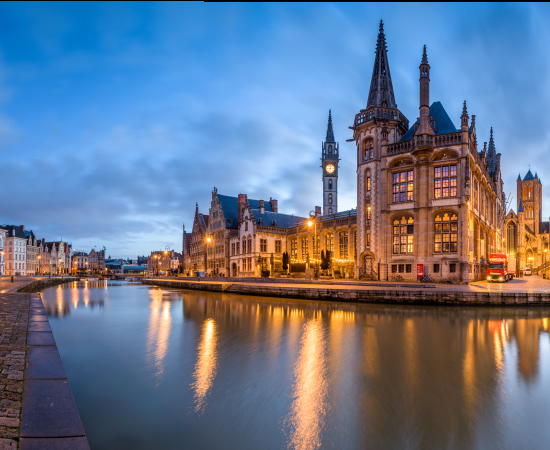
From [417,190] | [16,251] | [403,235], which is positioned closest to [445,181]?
[417,190]

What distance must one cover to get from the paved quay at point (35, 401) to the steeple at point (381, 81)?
38.7 meters

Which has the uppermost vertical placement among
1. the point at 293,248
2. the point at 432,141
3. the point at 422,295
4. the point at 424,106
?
the point at 424,106

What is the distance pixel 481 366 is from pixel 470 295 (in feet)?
46.3

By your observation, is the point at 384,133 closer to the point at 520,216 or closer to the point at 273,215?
the point at 273,215

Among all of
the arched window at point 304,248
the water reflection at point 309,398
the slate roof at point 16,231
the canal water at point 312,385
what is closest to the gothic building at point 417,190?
the arched window at point 304,248

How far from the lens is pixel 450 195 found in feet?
112

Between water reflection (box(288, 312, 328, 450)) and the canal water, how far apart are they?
3 centimetres

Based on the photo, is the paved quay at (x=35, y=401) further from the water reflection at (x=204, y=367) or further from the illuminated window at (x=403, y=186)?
the illuminated window at (x=403, y=186)

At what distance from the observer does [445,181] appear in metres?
34.3

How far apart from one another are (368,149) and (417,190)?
741 centimetres

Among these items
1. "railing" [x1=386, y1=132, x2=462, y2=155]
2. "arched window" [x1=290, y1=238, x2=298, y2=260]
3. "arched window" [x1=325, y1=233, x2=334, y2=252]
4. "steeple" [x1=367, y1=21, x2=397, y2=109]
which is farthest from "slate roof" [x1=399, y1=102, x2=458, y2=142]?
"arched window" [x1=290, y1=238, x2=298, y2=260]

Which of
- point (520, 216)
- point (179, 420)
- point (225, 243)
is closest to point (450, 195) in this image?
point (179, 420)

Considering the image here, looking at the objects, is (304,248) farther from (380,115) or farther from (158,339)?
(158,339)

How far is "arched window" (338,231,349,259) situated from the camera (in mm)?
47344
